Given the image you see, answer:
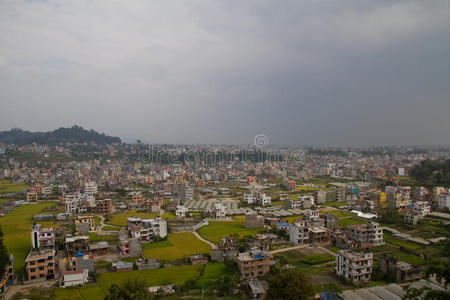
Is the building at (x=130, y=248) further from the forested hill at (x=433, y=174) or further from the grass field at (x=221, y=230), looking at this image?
the forested hill at (x=433, y=174)

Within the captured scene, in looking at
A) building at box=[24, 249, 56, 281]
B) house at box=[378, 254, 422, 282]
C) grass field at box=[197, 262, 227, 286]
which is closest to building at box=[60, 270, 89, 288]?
building at box=[24, 249, 56, 281]

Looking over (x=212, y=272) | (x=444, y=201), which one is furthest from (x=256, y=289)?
(x=444, y=201)

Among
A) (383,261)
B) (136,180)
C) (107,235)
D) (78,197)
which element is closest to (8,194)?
(78,197)

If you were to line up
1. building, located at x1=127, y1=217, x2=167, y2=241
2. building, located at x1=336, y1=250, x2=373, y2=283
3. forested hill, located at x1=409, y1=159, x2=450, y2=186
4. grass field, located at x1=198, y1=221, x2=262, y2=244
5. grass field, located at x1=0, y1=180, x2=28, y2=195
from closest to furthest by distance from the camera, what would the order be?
building, located at x1=336, y1=250, x2=373, y2=283
building, located at x1=127, y1=217, x2=167, y2=241
grass field, located at x1=198, y1=221, x2=262, y2=244
forested hill, located at x1=409, y1=159, x2=450, y2=186
grass field, located at x1=0, y1=180, x2=28, y2=195

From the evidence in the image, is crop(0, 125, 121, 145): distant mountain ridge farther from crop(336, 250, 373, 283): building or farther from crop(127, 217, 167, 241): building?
crop(336, 250, 373, 283): building

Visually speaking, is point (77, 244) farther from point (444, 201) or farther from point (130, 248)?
point (444, 201)

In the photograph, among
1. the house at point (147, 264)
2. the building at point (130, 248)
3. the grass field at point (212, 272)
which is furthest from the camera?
the building at point (130, 248)

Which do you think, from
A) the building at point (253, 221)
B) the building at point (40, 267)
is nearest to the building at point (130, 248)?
the building at point (40, 267)
